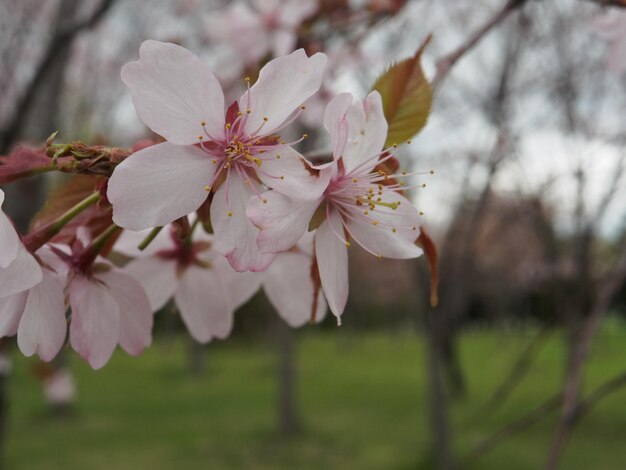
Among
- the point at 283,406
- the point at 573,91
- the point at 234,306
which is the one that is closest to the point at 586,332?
the point at 234,306

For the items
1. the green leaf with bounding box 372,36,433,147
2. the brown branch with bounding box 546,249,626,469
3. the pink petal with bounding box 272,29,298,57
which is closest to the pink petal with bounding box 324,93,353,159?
the green leaf with bounding box 372,36,433,147

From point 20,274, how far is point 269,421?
238 inches

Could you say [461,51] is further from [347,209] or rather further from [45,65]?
[45,65]

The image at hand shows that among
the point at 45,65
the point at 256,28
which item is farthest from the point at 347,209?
the point at 45,65

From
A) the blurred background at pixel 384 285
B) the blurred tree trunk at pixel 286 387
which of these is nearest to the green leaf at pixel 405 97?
the blurred background at pixel 384 285

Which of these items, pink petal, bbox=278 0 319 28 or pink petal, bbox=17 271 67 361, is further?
pink petal, bbox=278 0 319 28

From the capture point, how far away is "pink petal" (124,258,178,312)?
1.93ft

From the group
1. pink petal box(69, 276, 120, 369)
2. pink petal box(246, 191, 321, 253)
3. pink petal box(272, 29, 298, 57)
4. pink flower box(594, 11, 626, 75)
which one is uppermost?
pink petal box(246, 191, 321, 253)

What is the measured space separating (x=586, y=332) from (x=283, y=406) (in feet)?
16.4

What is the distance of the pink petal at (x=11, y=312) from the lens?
473mm

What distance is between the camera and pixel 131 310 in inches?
20.9

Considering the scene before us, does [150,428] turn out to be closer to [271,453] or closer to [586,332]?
[271,453]

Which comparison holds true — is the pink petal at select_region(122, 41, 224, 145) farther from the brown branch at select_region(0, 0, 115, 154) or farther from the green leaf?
the brown branch at select_region(0, 0, 115, 154)

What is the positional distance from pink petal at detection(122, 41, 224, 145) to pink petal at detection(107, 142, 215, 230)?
13 millimetres
